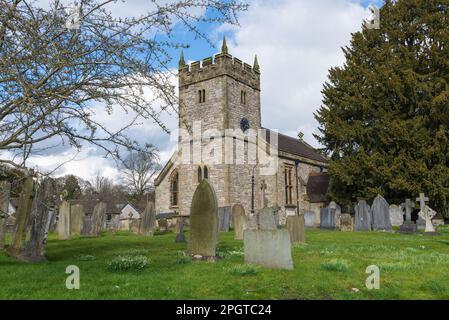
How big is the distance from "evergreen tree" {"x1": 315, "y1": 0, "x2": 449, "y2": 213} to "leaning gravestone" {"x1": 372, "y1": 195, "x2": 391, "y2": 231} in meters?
3.63

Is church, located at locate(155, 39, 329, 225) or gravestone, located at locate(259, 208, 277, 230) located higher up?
church, located at locate(155, 39, 329, 225)

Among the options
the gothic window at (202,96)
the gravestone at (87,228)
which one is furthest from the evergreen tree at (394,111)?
the gravestone at (87,228)

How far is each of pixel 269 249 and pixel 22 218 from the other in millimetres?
5729

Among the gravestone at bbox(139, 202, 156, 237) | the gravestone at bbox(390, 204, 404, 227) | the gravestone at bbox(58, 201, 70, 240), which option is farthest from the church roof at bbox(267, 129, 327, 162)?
the gravestone at bbox(58, 201, 70, 240)

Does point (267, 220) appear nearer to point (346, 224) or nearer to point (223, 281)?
point (223, 281)

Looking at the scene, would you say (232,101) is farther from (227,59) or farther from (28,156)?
(28,156)

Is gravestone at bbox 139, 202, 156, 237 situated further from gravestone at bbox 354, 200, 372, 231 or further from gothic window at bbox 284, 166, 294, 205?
gothic window at bbox 284, 166, 294, 205

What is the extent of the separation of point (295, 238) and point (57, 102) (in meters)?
8.60

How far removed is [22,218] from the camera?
361 inches

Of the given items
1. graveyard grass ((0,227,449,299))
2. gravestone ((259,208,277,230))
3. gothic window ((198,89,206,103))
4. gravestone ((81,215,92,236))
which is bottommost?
graveyard grass ((0,227,449,299))

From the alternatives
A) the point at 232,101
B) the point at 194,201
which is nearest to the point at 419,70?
the point at 232,101

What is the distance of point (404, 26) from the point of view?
85.6 feet

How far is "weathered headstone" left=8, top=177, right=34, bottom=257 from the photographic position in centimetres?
883
